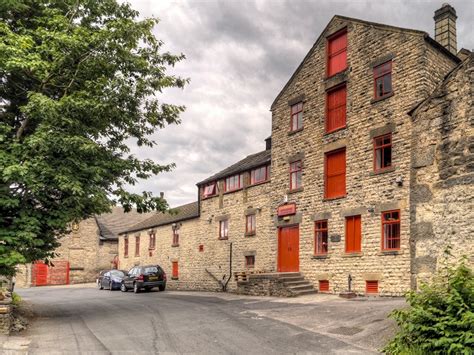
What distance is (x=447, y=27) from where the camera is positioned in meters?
19.4

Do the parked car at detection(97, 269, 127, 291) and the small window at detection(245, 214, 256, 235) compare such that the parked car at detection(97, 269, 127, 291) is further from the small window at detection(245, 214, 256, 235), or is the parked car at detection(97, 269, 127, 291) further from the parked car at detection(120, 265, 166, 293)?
the small window at detection(245, 214, 256, 235)

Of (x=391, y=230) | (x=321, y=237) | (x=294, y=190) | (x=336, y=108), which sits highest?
(x=336, y=108)

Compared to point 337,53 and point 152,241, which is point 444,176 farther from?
point 152,241

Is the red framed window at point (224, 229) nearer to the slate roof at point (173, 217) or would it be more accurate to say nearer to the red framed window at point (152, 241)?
the slate roof at point (173, 217)

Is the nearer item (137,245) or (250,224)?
(250,224)

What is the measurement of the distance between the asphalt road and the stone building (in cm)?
286

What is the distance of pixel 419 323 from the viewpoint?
832 cm

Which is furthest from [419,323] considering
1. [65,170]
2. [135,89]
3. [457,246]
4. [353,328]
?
[135,89]

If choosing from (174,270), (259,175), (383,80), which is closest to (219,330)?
(383,80)

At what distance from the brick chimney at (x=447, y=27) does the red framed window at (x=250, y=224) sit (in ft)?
42.6

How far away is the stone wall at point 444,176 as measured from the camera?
31.6ft

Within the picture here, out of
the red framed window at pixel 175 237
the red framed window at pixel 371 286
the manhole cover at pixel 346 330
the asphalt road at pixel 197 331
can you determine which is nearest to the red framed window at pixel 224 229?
the red framed window at pixel 175 237

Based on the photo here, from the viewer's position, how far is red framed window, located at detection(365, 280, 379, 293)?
56.7 ft

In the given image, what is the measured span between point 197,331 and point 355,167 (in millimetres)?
10403
